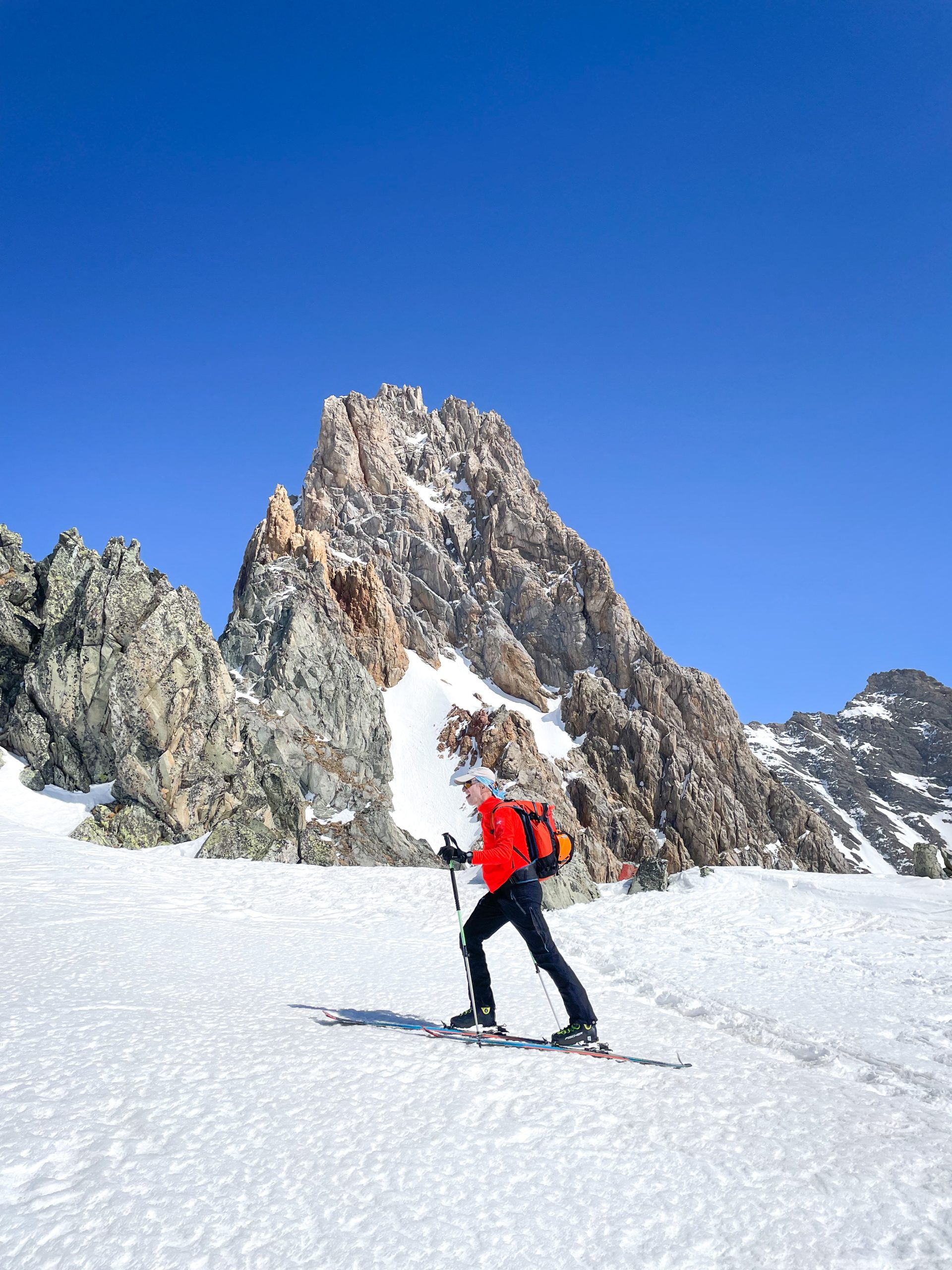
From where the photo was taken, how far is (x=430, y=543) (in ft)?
378

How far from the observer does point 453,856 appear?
20.5ft

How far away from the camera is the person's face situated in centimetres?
619

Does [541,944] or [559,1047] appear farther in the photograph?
[541,944]

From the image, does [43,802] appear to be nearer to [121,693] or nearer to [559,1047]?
[121,693]

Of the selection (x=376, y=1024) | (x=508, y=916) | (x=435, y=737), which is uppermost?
(x=435, y=737)

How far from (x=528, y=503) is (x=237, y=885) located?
11924cm

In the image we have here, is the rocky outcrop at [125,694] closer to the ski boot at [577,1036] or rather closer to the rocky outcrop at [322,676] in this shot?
the rocky outcrop at [322,676]

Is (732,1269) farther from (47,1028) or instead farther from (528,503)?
(528,503)

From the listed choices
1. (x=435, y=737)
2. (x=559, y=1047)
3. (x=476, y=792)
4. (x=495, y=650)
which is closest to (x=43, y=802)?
(x=476, y=792)

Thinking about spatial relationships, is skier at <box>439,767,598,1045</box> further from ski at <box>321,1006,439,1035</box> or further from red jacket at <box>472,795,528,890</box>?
ski at <box>321,1006,439,1035</box>

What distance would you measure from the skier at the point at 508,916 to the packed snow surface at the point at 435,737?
5678 centimetres

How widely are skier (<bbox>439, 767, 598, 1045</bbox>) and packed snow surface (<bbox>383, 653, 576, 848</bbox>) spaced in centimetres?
5678

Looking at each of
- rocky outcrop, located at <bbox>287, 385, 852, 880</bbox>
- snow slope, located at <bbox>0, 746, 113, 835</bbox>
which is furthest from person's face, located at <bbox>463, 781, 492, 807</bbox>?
rocky outcrop, located at <bbox>287, 385, 852, 880</bbox>

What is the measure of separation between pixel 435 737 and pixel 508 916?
2997 inches
